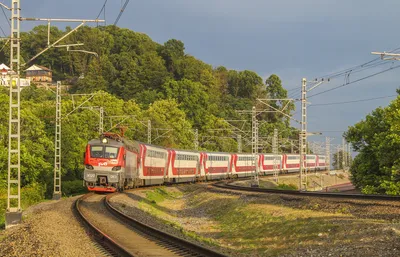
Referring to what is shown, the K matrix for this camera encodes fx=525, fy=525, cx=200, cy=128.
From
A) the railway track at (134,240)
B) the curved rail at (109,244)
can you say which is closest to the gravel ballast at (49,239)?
the curved rail at (109,244)

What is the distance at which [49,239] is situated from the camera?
14477 millimetres

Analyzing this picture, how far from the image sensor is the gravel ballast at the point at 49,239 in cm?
1284

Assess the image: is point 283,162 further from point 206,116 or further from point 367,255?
point 367,255

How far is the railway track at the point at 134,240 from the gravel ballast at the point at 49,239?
0.43 metres

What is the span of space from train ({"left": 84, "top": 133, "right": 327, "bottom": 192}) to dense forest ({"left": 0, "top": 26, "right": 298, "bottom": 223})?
5.38 m

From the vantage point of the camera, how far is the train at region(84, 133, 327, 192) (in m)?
31.2

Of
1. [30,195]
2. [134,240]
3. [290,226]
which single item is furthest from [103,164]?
[134,240]

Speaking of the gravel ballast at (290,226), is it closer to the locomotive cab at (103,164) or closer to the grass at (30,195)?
the locomotive cab at (103,164)

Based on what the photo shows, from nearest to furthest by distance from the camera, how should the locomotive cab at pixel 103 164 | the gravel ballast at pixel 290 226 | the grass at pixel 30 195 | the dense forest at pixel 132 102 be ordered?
1. the gravel ballast at pixel 290 226
2. the locomotive cab at pixel 103 164
3. the grass at pixel 30 195
4. the dense forest at pixel 132 102

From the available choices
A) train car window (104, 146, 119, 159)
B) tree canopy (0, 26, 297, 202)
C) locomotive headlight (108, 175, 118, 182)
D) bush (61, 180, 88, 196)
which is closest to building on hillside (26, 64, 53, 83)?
tree canopy (0, 26, 297, 202)

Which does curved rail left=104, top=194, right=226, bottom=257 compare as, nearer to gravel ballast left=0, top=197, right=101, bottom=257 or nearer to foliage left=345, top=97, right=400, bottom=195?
gravel ballast left=0, top=197, right=101, bottom=257

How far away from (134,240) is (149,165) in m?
26.6

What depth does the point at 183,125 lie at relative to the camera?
88.0 metres

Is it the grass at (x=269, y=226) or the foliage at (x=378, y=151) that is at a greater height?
the foliage at (x=378, y=151)
